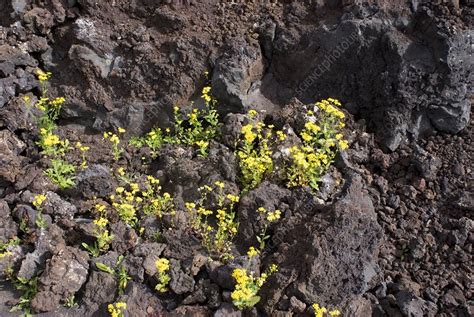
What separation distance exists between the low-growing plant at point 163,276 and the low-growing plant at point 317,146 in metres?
1.73

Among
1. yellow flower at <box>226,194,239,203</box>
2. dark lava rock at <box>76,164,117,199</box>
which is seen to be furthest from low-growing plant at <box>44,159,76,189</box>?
yellow flower at <box>226,194,239,203</box>

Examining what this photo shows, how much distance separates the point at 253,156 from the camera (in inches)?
249

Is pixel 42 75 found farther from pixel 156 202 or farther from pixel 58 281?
pixel 58 281

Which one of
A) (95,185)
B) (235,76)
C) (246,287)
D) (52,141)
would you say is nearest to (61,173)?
(52,141)

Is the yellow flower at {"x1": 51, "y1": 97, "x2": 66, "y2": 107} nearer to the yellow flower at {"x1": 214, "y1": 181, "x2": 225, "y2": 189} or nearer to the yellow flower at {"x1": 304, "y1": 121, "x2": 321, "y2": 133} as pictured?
the yellow flower at {"x1": 214, "y1": 181, "x2": 225, "y2": 189}

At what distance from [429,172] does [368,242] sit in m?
1.48

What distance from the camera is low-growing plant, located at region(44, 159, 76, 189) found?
6395 millimetres

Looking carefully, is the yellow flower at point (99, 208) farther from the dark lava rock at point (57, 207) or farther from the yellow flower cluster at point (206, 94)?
the yellow flower cluster at point (206, 94)

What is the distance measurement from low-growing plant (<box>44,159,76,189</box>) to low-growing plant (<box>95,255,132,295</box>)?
1408mm

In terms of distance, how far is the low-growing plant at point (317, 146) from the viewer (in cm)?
594

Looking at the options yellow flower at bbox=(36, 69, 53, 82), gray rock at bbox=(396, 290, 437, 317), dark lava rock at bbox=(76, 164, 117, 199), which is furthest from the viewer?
yellow flower at bbox=(36, 69, 53, 82)

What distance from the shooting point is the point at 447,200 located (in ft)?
19.4

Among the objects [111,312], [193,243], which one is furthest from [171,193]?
[111,312]

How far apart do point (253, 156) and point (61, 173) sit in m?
2.49
